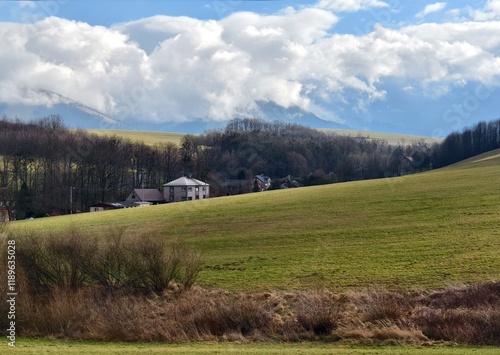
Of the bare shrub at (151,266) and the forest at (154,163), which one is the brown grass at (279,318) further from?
the forest at (154,163)

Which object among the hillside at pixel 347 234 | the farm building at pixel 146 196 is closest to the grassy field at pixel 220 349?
the hillside at pixel 347 234

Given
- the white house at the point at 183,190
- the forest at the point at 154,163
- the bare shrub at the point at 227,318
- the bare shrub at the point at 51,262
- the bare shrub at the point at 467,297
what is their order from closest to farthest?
the bare shrub at the point at 227,318
the bare shrub at the point at 467,297
the bare shrub at the point at 51,262
the forest at the point at 154,163
the white house at the point at 183,190

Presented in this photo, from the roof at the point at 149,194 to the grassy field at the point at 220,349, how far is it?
94999 millimetres

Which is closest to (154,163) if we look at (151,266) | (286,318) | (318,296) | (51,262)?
(51,262)

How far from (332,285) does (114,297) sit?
13.1 m

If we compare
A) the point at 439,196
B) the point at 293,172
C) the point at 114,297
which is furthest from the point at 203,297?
the point at 293,172

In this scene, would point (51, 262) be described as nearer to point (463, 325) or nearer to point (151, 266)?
point (151, 266)

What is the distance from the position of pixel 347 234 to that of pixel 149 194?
271 ft

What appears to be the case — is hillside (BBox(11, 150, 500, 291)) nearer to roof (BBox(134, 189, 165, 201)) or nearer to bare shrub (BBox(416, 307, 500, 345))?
bare shrub (BBox(416, 307, 500, 345))

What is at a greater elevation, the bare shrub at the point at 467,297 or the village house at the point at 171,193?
the village house at the point at 171,193

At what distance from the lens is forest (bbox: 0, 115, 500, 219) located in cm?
11519

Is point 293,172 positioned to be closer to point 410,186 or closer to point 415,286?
point 410,186

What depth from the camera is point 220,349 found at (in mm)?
21438

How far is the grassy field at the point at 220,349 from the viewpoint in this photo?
1997cm
